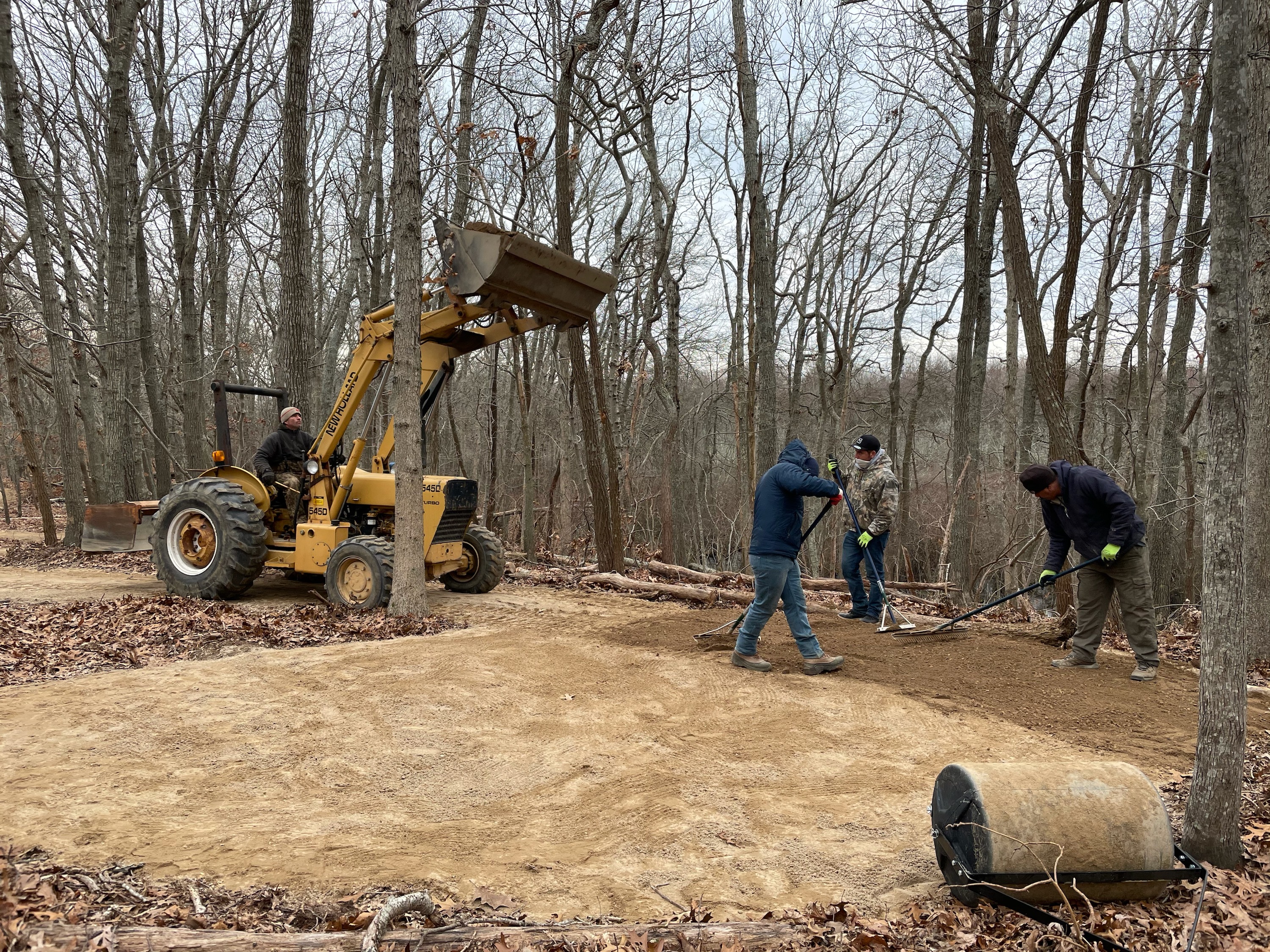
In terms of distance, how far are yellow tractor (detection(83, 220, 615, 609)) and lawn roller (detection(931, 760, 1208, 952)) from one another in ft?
22.4

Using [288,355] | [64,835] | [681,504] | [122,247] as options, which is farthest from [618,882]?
[681,504]

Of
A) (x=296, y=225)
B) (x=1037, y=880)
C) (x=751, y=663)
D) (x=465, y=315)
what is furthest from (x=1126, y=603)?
(x=296, y=225)

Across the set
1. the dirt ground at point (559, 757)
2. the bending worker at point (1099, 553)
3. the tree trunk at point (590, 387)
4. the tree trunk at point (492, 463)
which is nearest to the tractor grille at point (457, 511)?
the dirt ground at point (559, 757)

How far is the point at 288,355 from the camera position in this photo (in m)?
12.3

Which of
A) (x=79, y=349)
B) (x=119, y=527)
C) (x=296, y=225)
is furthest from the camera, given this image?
(x=79, y=349)

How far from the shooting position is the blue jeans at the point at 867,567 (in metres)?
9.37

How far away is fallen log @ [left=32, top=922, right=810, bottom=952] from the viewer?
9.53 ft

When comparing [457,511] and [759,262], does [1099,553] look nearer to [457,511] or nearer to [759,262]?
[457,511]

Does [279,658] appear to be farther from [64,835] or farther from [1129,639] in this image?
[1129,639]

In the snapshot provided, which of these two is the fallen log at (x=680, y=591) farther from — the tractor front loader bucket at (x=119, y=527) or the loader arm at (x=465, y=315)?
the tractor front loader bucket at (x=119, y=527)

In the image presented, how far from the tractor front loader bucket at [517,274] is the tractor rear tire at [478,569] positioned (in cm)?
345

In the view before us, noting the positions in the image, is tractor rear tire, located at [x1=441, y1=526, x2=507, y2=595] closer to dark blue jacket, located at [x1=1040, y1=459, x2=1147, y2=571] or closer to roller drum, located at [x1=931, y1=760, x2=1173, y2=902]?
dark blue jacket, located at [x1=1040, y1=459, x2=1147, y2=571]

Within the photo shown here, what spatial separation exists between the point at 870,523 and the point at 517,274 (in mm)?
4791

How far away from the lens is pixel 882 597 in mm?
9188
